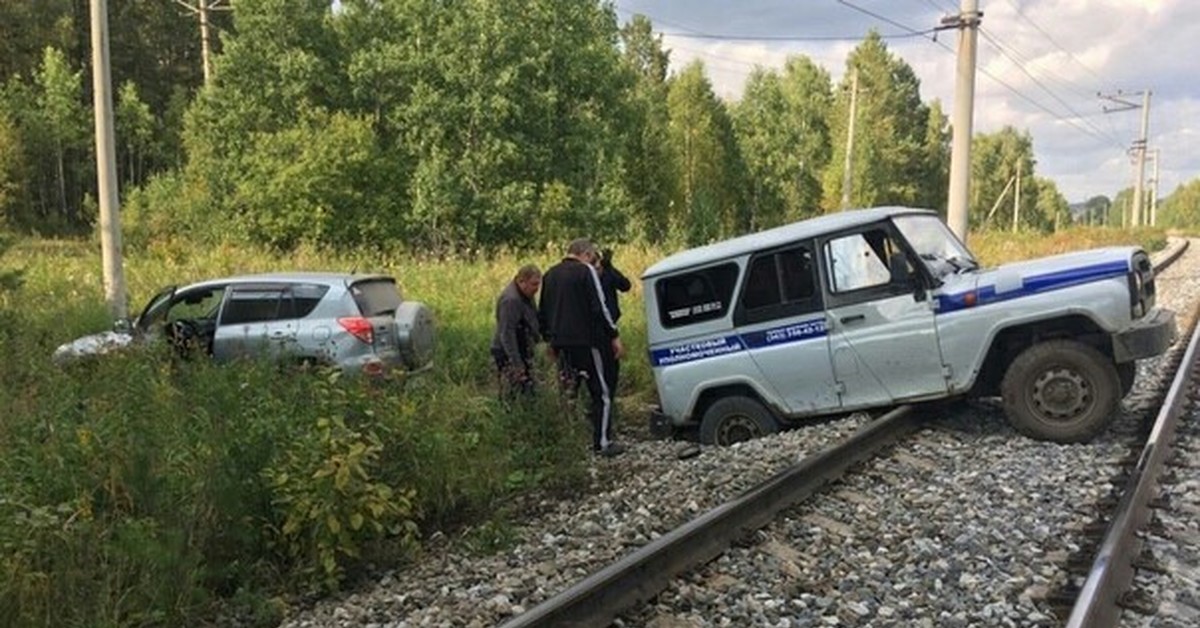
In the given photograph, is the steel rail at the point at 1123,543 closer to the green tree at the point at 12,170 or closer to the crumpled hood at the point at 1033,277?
the crumpled hood at the point at 1033,277

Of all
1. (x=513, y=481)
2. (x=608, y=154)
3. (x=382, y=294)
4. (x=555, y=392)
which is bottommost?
(x=513, y=481)

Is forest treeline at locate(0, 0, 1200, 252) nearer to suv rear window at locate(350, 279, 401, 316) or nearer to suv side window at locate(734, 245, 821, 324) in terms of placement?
suv rear window at locate(350, 279, 401, 316)

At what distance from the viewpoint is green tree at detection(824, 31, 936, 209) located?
66625mm

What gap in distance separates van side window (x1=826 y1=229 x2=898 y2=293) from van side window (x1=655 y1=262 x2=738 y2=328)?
0.92 m

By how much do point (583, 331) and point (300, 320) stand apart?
3795mm

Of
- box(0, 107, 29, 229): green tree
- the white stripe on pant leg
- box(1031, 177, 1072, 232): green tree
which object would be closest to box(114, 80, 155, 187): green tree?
box(0, 107, 29, 229): green tree

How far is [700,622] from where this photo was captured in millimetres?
4254

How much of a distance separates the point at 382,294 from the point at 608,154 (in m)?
34.1

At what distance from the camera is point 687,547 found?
499 centimetres

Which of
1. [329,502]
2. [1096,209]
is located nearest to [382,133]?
[329,502]

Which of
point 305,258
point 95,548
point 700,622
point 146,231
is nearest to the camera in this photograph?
point 700,622

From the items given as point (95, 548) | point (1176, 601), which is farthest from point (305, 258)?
point (1176, 601)

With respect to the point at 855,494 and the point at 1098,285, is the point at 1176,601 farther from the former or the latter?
the point at 1098,285

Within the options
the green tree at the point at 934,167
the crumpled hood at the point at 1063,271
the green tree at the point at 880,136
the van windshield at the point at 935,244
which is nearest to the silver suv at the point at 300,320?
the van windshield at the point at 935,244
